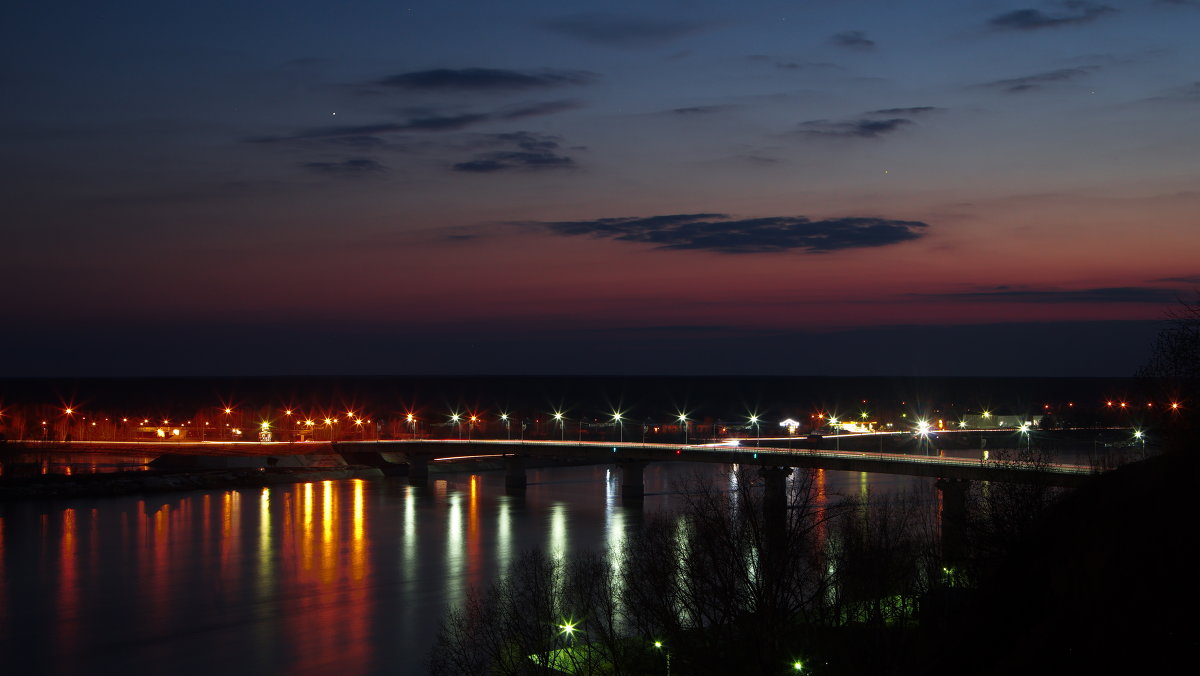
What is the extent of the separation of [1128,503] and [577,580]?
48.2 ft

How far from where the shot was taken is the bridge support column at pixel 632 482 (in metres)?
69.8

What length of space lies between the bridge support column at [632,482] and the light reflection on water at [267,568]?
0.90 metres

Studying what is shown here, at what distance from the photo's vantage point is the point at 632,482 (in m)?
70.9

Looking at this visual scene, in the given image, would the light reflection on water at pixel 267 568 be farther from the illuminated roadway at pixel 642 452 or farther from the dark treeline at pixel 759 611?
the dark treeline at pixel 759 611

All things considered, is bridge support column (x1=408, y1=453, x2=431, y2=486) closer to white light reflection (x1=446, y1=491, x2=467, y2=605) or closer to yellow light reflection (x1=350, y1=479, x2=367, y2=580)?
yellow light reflection (x1=350, y1=479, x2=367, y2=580)

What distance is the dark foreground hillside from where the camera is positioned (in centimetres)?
1530

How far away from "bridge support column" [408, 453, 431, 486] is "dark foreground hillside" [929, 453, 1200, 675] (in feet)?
216

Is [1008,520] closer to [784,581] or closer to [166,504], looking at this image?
[784,581]

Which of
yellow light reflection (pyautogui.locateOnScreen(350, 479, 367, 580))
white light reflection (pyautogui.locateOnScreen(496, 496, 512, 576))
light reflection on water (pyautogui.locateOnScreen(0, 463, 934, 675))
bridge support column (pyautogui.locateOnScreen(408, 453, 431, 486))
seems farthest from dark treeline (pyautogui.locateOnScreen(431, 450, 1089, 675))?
bridge support column (pyautogui.locateOnScreen(408, 453, 431, 486))

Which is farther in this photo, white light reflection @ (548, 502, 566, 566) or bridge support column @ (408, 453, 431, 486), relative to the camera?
bridge support column @ (408, 453, 431, 486)

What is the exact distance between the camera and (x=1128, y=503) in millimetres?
18500

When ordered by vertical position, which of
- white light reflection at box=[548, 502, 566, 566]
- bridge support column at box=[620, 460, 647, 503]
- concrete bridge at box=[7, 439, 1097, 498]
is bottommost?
white light reflection at box=[548, 502, 566, 566]

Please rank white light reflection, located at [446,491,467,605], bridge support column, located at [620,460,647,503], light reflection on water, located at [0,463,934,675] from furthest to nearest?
bridge support column, located at [620,460,647,503]
white light reflection, located at [446,491,467,605]
light reflection on water, located at [0,463,934,675]

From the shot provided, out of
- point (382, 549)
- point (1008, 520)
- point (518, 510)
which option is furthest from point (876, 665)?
point (518, 510)
